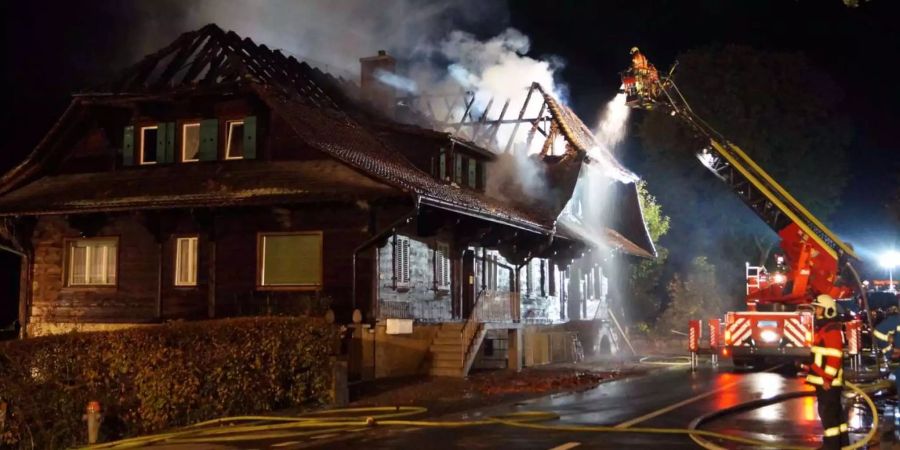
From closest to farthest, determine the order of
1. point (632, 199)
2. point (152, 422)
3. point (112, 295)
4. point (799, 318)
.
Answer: point (152, 422)
point (799, 318)
point (112, 295)
point (632, 199)

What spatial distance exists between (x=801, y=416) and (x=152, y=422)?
31.6 ft

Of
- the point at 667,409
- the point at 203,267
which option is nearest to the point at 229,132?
the point at 203,267

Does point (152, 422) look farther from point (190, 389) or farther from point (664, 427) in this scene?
point (664, 427)

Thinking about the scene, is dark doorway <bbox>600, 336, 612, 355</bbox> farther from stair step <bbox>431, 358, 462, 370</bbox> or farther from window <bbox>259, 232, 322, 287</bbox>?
window <bbox>259, 232, 322, 287</bbox>

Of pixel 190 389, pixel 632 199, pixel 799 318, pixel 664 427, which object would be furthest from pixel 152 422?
pixel 632 199

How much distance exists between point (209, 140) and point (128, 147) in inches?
103

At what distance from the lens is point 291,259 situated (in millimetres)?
21719

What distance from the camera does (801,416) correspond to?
44.9ft

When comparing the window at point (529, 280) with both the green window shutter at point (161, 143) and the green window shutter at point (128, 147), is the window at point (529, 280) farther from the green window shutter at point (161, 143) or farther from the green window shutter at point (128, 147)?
the green window shutter at point (128, 147)

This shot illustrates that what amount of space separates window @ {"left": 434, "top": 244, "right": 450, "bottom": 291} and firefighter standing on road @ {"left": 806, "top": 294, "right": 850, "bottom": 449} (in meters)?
14.0

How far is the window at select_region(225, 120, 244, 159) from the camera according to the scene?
23.1 metres

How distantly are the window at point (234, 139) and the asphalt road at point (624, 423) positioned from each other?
10.7m

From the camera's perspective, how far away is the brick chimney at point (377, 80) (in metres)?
29.4

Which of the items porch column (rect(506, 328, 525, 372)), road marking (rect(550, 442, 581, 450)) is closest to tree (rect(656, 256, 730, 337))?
porch column (rect(506, 328, 525, 372))
